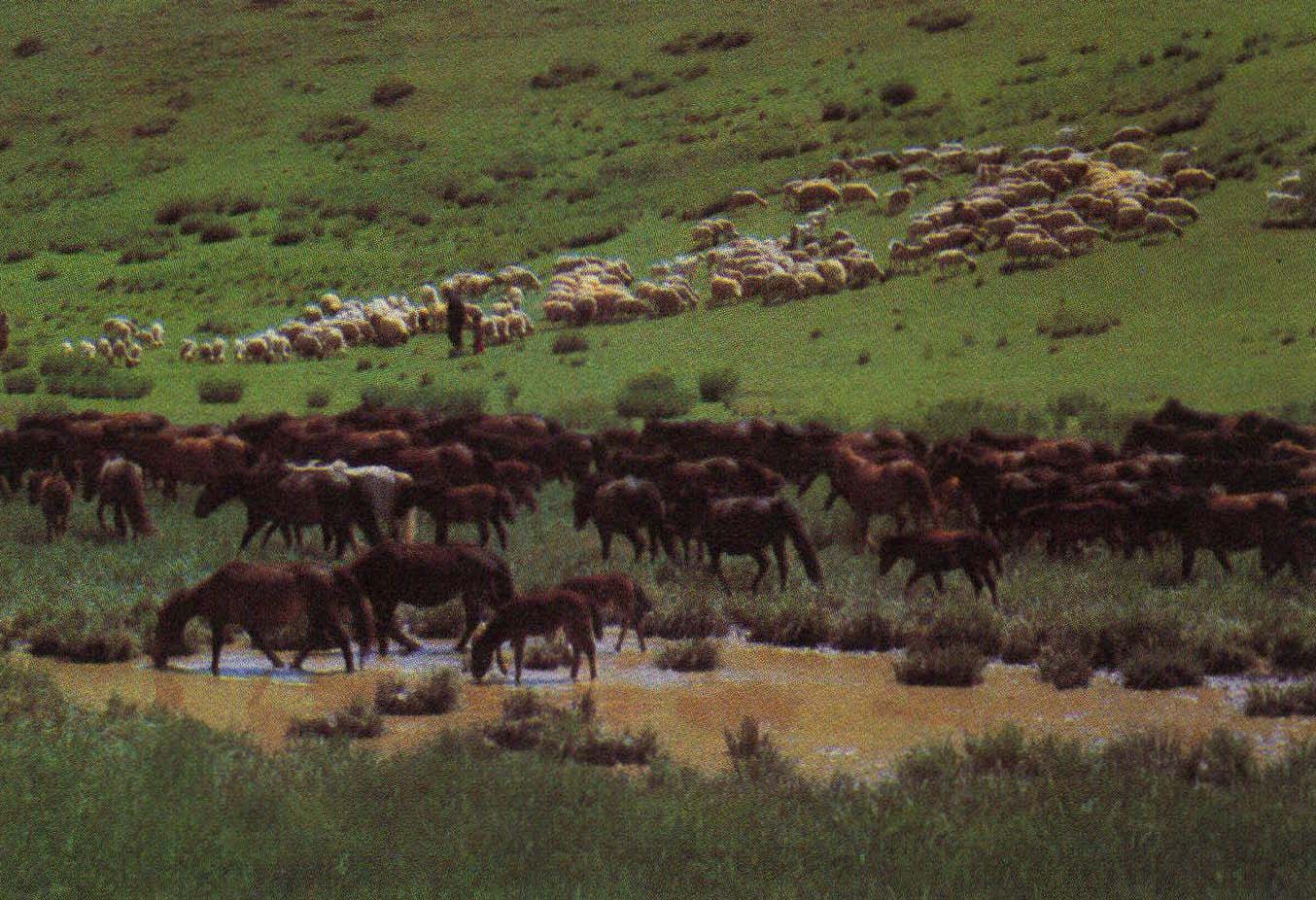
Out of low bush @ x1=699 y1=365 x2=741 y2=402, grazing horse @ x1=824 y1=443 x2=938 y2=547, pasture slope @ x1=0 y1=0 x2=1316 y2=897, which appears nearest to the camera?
pasture slope @ x1=0 y1=0 x2=1316 y2=897

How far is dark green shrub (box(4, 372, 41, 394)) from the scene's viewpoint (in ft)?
139

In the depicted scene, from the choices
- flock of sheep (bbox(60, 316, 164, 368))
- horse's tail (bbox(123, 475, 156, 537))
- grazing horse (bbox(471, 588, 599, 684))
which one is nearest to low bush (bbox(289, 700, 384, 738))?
grazing horse (bbox(471, 588, 599, 684))

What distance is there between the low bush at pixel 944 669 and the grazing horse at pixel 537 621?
6.88 ft

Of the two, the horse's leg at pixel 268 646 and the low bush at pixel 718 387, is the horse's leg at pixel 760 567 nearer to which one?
the horse's leg at pixel 268 646

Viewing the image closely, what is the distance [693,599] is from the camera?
616 inches

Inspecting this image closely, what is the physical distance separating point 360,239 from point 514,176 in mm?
7229

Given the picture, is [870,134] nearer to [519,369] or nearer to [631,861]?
[519,369]

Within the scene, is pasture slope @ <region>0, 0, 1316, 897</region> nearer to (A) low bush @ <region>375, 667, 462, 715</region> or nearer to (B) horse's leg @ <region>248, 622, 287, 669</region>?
(B) horse's leg @ <region>248, 622, 287, 669</region>

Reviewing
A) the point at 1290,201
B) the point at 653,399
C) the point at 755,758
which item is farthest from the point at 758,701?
the point at 1290,201

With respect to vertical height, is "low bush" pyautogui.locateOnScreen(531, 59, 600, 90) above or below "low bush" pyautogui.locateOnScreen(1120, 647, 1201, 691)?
below

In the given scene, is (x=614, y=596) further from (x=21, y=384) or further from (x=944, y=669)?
(x=21, y=384)

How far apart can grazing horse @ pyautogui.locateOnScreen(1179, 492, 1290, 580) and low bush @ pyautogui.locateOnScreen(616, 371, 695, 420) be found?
54.5 ft

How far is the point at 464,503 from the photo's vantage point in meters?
18.3

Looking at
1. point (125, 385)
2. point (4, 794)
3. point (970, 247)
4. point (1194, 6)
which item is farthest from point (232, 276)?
point (4, 794)
